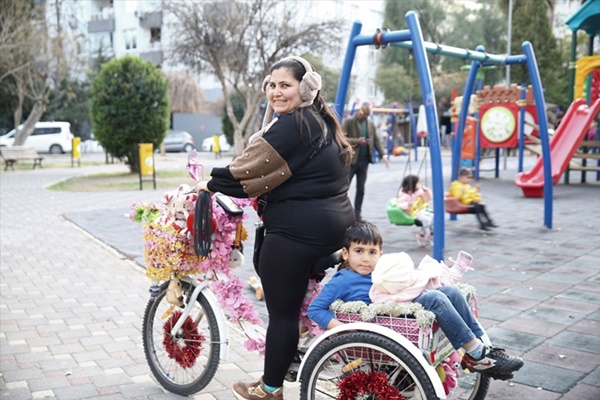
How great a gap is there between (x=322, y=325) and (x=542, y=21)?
3685 centimetres

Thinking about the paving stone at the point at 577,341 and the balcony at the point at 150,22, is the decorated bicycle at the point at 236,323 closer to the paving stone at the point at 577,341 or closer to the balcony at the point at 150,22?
the paving stone at the point at 577,341

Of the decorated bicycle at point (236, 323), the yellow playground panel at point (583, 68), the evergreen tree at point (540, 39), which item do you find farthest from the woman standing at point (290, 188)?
the evergreen tree at point (540, 39)

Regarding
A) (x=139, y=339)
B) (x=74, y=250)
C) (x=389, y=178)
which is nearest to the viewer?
(x=139, y=339)

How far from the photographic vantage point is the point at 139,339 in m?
4.75

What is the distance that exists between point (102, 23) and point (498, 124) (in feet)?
109

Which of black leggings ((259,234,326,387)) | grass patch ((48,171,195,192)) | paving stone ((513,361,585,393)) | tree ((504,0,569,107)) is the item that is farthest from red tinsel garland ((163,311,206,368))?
tree ((504,0,569,107))

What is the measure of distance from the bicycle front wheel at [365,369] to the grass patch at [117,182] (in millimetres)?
11965

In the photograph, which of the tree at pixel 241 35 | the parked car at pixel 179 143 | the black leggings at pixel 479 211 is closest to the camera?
the black leggings at pixel 479 211

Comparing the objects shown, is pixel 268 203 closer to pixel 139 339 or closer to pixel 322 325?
pixel 322 325

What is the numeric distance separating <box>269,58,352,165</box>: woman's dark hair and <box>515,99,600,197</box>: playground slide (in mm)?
10294

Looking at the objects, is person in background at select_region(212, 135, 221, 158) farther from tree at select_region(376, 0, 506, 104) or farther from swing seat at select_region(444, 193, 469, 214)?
swing seat at select_region(444, 193, 469, 214)

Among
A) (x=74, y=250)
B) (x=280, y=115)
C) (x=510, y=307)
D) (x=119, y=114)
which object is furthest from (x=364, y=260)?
(x=119, y=114)

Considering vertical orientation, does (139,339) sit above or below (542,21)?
below

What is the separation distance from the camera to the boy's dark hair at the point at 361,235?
2953 mm
